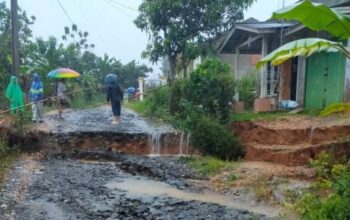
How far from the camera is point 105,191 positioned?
366 inches

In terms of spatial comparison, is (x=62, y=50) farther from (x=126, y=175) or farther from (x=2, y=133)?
(x=126, y=175)

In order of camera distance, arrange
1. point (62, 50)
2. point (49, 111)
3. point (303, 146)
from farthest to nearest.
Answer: point (62, 50), point (49, 111), point (303, 146)

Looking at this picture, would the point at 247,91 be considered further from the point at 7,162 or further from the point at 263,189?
the point at 7,162

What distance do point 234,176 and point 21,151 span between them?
22.6ft

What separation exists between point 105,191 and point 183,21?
1175 centimetres

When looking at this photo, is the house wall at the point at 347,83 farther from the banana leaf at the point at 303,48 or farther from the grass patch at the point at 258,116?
the banana leaf at the point at 303,48

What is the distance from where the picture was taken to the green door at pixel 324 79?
12680 mm

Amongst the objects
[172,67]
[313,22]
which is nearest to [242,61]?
[172,67]

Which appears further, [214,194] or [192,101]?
[192,101]

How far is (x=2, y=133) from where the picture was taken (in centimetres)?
1248

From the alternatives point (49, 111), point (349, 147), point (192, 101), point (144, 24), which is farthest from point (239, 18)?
point (349, 147)

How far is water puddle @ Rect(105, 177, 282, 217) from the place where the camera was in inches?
315

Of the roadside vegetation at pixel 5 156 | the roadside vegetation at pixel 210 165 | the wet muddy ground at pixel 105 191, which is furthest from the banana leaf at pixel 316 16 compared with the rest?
the roadside vegetation at pixel 5 156

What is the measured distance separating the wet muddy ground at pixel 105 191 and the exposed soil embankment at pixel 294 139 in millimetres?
2146
